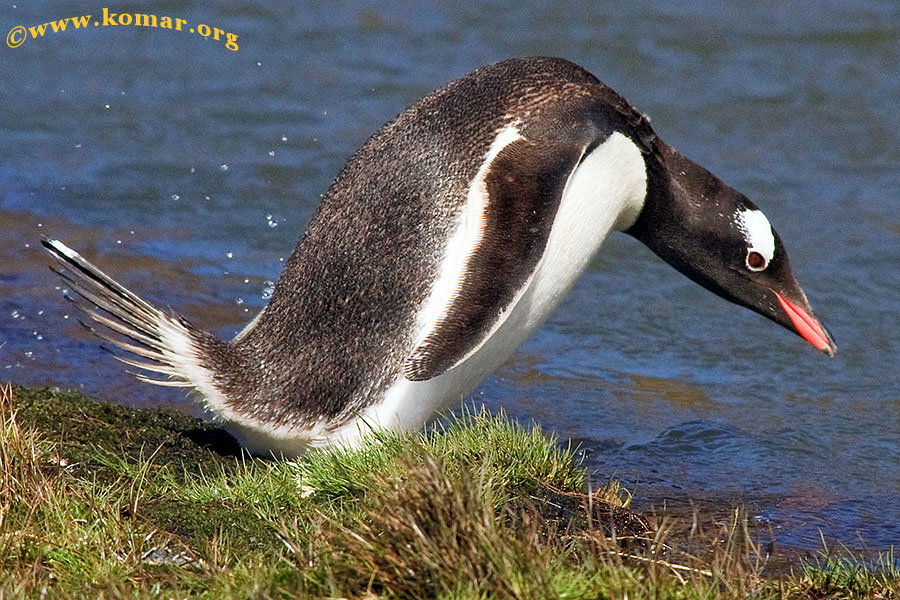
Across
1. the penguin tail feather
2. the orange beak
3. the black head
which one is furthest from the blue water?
the penguin tail feather

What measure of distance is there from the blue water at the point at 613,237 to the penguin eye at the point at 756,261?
81 cm

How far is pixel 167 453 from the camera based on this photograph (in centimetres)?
417

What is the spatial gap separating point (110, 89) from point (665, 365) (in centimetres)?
641

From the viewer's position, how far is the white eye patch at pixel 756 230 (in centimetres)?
459

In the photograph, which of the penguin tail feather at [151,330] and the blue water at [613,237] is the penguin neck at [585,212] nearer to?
the blue water at [613,237]

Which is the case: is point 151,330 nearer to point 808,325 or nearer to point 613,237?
point 808,325

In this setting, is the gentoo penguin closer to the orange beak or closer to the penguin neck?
the penguin neck

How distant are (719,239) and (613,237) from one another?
377 cm

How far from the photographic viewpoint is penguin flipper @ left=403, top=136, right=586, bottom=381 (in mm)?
3859

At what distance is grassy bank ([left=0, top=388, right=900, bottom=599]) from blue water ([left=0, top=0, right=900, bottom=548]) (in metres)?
0.79

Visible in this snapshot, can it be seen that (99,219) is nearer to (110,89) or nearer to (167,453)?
(110,89)

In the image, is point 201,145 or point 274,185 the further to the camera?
point 201,145

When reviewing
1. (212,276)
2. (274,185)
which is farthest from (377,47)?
(212,276)

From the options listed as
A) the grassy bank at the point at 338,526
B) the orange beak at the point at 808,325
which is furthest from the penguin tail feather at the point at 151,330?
the orange beak at the point at 808,325
